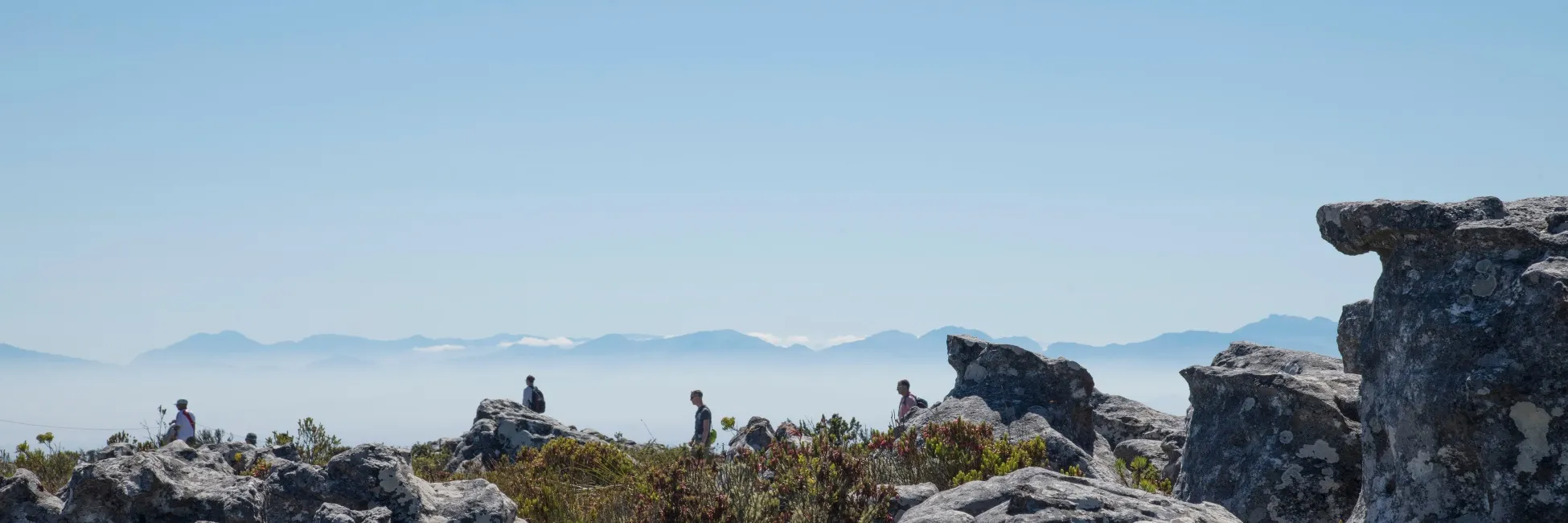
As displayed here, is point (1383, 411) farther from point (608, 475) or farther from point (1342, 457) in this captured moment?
point (608, 475)

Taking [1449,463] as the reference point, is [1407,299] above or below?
above

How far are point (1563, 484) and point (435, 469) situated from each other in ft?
48.4

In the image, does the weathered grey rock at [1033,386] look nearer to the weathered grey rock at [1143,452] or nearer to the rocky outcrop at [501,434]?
the weathered grey rock at [1143,452]

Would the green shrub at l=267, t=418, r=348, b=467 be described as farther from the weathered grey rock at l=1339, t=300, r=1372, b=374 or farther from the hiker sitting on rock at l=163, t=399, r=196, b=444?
the weathered grey rock at l=1339, t=300, r=1372, b=374

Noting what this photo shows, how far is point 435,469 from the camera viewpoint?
681 inches

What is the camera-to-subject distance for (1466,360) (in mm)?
6594

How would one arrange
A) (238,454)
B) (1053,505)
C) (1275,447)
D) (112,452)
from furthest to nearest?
(112,452), (238,454), (1275,447), (1053,505)

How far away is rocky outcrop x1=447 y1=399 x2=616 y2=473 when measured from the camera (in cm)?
2052

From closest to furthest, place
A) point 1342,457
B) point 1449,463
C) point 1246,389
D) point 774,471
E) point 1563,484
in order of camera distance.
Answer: point 1563,484
point 1449,463
point 1342,457
point 1246,389
point 774,471

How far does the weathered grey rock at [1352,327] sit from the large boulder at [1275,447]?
0.68 ft

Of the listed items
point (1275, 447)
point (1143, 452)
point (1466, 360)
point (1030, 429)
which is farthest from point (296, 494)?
point (1143, 452)

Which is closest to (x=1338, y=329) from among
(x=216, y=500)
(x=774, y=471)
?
(x=774, y=471)

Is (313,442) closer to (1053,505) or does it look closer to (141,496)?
(141,496)

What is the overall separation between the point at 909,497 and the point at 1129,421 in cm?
930
